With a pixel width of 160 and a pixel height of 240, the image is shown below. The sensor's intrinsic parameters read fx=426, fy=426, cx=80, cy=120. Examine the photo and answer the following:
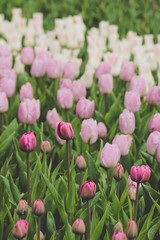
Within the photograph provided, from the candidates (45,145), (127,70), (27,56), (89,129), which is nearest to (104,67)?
(127,70)

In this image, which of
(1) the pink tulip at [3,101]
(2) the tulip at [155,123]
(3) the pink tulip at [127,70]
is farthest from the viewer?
(3) the pink tulip at [127,70]

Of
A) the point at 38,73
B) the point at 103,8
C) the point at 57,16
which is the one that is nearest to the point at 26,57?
the point at 38,73

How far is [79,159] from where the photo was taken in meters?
1.92

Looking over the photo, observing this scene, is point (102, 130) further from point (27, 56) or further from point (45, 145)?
point (27, 56)

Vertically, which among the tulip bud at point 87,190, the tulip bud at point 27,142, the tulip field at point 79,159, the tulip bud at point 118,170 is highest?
the tulip bud at point 27,142

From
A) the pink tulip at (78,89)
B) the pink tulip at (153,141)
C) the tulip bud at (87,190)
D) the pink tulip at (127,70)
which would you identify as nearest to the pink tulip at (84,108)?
the pink tulip at (78,89)

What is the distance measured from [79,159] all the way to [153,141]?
0.44m

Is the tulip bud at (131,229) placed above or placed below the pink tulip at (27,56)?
below

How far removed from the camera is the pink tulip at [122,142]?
2.09 meters

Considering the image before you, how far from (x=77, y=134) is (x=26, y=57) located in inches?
50.3

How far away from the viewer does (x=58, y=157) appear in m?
2.52

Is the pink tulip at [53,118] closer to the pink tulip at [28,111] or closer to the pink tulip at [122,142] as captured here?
the pink tulip at [28,111]

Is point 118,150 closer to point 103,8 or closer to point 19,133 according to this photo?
point 19,133

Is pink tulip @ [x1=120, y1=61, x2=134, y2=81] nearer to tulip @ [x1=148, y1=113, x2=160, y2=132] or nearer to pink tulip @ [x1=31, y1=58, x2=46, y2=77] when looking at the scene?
pink tulip @ [x1=31, y1=58, x2=46, y2=77]
